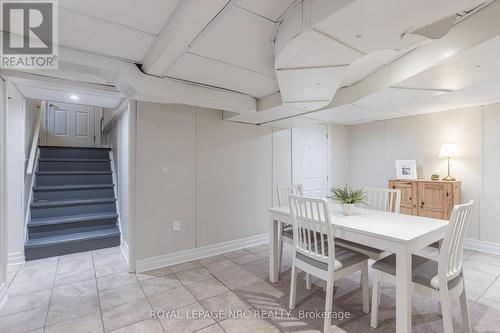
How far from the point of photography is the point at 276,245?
2.72 meters

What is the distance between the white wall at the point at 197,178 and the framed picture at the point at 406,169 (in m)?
2.14

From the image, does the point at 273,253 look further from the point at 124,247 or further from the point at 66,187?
the point at 66,187

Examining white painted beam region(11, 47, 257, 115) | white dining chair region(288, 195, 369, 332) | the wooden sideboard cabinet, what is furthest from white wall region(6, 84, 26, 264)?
the wooden sideboard cabinet

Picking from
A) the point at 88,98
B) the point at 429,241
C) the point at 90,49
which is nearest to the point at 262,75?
the point at 90,49

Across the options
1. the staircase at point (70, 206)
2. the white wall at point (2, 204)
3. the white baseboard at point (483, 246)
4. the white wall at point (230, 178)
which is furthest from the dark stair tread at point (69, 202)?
the white baseboard at point (483, 246)

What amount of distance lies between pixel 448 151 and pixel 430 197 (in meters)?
0.71

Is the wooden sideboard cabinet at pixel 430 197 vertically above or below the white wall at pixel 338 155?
below

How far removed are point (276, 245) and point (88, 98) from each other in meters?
2.97

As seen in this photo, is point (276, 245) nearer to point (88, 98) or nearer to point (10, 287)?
point (10, 287)

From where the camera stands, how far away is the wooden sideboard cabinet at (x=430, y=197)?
11.4ft

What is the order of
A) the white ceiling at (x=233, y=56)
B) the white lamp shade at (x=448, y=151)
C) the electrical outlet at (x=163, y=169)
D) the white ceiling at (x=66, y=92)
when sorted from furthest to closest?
the white lamp shade at (x=448, y=151) → the electrical outlet at (x=163, y=169) → the white ceiling at (x=66, y=92) → the white ceiling at (x=233, y=56)

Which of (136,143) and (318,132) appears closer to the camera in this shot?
(136,143)

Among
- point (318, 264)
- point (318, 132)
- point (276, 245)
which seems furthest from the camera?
point (318, 132)

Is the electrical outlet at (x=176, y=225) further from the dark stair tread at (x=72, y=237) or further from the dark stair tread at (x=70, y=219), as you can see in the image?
the dark stair tread at (x=70, y=219)
